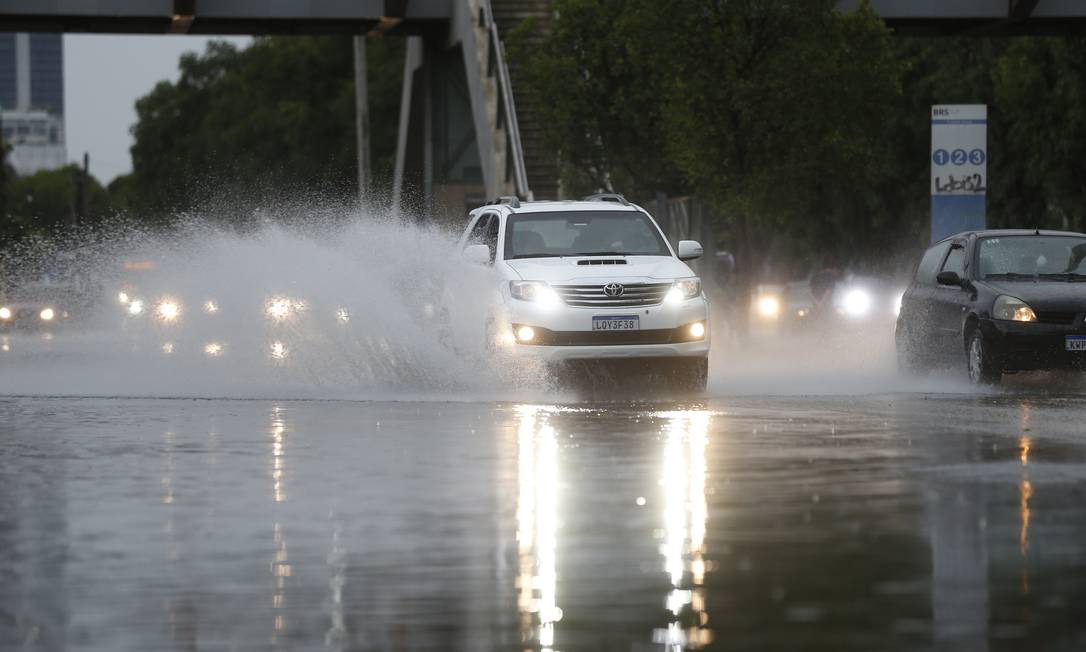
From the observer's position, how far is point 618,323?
20.9 m

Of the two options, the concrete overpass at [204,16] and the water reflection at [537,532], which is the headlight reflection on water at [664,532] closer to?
the water reflection at [537,532]

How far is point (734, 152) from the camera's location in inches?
1337

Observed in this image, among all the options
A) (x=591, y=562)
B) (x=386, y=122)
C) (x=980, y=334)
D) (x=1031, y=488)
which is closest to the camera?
(x=591, y=562)

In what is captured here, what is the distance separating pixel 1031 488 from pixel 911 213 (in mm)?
44706

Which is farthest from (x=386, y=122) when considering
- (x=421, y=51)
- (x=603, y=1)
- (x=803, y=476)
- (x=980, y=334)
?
(x=803, y=476)

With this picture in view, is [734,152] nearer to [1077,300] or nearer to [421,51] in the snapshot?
[1077,300]

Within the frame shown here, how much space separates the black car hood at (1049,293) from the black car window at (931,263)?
69.7 inches

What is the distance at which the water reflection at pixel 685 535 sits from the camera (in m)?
7.93

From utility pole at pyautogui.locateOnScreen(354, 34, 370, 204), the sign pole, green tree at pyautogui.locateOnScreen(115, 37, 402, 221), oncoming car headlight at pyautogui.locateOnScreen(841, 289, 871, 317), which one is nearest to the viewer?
the sign pole

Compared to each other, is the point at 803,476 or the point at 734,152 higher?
the point at 734,152

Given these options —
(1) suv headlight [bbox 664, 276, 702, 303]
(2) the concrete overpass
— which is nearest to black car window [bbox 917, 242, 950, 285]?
(1) suv headlight [bbox 664, 276, 702, 303]

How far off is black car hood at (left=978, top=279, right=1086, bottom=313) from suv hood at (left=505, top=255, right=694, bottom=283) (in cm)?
303

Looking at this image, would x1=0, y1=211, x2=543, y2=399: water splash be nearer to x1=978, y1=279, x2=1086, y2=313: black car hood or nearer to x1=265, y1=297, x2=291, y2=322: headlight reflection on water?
x1=265, y1=297, x2=291, y2=322: headlight reflection on water

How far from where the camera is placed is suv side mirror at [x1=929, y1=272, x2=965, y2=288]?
22750 millimetres
